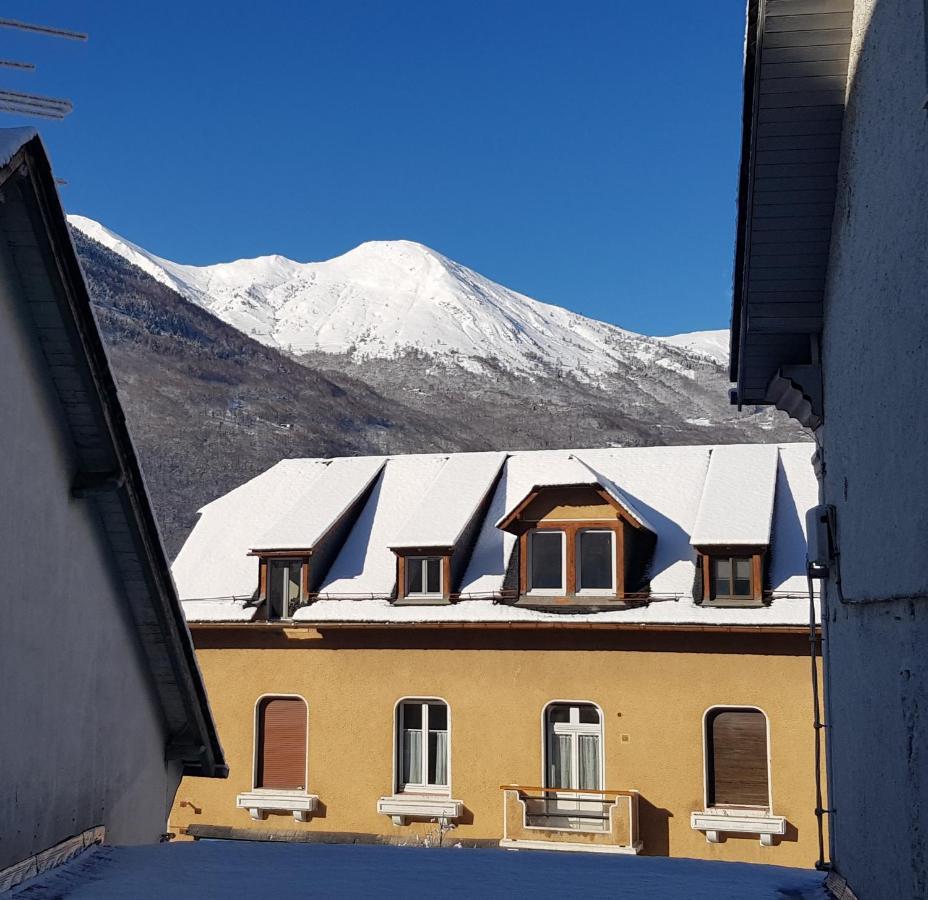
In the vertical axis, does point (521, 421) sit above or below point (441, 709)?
above

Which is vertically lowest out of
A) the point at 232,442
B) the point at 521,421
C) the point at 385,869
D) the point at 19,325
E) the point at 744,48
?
the point at 385,869

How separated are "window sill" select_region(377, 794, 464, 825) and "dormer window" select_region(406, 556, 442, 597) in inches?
136

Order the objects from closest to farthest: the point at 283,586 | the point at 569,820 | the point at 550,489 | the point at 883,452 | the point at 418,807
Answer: the point at 883,452, the point at 569,820, the point at 418,807, the point at 550,489, the point at 283,586

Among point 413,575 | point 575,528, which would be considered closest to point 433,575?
point 413,575

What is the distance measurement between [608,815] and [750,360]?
10346 millimetres

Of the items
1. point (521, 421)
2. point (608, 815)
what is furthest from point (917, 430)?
point (521, 421)

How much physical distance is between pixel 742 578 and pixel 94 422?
1315 cm

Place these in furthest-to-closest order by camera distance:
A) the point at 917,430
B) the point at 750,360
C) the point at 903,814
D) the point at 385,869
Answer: the point at 750,360
the point at 385,869
the point at 903,814
the point at 917,430

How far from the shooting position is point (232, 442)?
104000 millimetres

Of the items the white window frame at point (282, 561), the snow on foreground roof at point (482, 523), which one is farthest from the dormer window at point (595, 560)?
the white window frame at point (282, 561)

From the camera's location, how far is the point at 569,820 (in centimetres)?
1758

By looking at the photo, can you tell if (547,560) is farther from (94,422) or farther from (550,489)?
(94,422)

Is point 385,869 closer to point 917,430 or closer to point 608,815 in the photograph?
point 917,430

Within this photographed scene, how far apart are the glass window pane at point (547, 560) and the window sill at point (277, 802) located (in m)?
5.42
